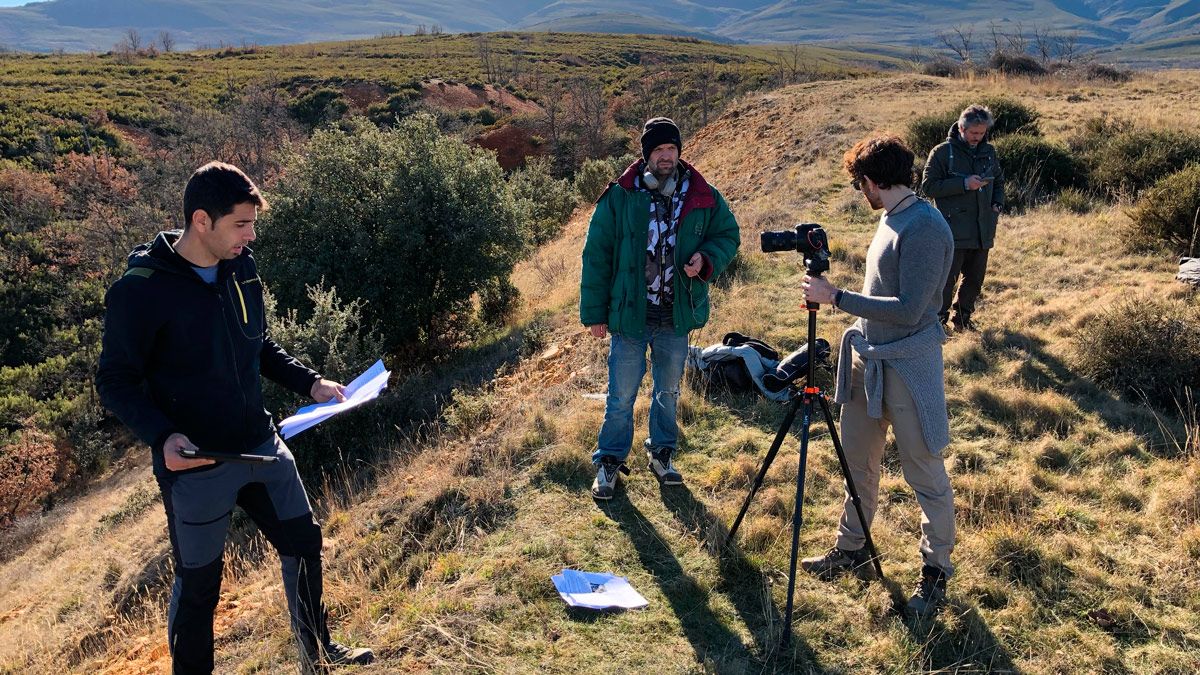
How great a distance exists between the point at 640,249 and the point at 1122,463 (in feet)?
11.0

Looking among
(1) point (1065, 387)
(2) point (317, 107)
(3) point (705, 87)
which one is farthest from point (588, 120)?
(1) point (1065, 387)

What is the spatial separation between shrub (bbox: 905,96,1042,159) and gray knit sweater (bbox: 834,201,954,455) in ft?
37.7

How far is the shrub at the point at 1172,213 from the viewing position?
7547 mm

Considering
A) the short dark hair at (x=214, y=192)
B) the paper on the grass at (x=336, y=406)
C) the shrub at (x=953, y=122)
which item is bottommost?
the paper on the grass at (x=336, y=406)

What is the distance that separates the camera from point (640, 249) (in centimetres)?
377

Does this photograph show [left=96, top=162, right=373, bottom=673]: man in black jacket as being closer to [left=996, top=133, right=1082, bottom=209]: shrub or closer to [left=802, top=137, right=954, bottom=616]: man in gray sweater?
[left=802, top=137, right=954, bottom=616]: man in gray sweater

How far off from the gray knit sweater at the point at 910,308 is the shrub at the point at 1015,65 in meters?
28.4

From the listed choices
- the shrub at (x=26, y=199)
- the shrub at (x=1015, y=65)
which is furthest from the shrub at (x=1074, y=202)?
the shrub at (x=26, y=199)

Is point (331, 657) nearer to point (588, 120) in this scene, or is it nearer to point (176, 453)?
point (176, 453)

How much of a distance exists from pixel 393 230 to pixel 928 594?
29.3ft

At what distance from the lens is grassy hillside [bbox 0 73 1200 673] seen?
308 cm

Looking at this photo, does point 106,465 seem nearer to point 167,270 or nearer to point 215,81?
point 167,270

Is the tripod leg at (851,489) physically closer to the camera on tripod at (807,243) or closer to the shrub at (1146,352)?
the camera on tripod at (807,243)

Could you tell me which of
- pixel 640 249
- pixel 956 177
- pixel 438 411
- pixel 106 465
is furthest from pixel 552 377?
pixel 106 465
